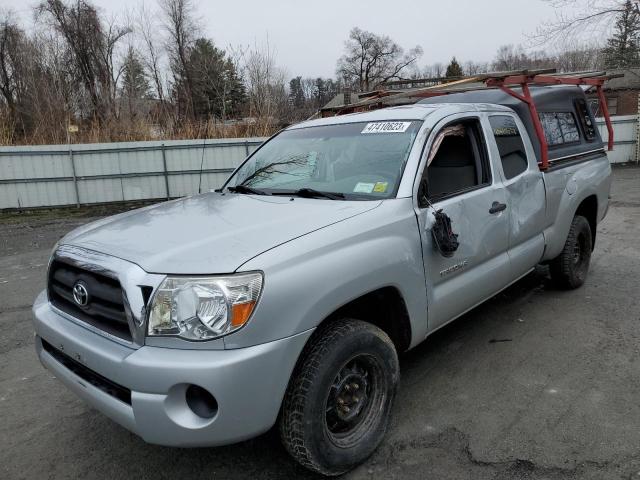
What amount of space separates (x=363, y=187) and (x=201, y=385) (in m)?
1.56

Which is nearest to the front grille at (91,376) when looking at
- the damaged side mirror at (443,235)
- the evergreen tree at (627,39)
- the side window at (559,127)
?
the damaged side mirror at (443,235)

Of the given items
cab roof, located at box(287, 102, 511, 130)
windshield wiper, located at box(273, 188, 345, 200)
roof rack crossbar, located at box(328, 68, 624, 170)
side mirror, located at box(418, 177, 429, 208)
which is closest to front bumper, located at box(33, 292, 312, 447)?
windshield wiper, located at box(273, 188, 345, 200)

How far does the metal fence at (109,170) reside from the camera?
44.3 ft

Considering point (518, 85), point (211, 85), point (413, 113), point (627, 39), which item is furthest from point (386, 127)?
point (627, 39)

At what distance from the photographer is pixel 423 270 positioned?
280 cm

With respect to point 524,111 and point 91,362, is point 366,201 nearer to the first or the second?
point 91,362

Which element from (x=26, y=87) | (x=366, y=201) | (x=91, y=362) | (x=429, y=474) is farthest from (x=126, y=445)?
(x=26, y=87)

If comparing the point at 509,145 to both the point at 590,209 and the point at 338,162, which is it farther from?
the point at 590,209

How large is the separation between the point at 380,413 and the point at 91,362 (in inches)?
58.9

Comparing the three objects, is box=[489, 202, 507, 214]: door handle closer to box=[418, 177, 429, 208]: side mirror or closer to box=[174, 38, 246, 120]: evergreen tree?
box=[418, 177, 429, 208]: side mirror

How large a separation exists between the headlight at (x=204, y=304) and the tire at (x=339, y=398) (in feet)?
1.43

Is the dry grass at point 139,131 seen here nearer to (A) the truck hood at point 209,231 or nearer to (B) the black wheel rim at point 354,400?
(A) the truck hood at point 209,231

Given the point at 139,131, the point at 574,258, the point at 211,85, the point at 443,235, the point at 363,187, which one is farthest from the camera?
the point at 211,85

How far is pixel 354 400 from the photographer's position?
2549 mm
